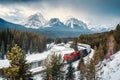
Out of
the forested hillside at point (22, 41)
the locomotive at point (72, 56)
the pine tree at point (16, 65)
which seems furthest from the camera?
the forested hillside at point (22, 41)

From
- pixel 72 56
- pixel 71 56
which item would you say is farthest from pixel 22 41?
pixel 71 56

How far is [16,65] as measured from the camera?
3241cm

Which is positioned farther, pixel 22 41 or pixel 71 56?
pixel 22 41

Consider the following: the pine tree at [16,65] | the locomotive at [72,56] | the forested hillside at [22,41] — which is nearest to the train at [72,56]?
the locomotive at [72,56]

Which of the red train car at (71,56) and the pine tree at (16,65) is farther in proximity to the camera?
the red train car at (71,56)

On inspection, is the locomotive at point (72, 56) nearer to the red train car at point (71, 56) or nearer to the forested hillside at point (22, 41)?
the red train car at point (71, 56)

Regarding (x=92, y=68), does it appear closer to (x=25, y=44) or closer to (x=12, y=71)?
(x=12, y=71)

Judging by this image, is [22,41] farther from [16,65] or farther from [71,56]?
[16,65]

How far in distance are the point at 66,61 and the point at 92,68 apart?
58.1 meters

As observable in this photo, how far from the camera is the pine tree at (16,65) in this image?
31250 mm

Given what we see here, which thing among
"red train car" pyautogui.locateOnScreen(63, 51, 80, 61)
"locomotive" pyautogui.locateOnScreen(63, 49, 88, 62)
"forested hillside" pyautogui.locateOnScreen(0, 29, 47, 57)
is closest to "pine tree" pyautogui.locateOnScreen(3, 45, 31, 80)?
"locomotive" pyautogui.locateOnScreen(63, 49, 88, 62)

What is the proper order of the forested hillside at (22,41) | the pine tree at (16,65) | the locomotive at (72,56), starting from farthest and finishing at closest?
the forested hillside at (22,41), the locomotive at (72,56), the pine tree at (16,65)

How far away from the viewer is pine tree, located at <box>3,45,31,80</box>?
3125 cm

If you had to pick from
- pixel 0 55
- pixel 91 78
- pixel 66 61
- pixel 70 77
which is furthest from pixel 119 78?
pixel 0 55
